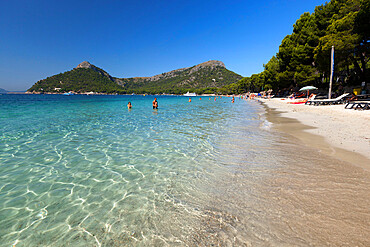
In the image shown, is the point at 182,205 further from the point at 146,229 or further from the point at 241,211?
the point at 241,211

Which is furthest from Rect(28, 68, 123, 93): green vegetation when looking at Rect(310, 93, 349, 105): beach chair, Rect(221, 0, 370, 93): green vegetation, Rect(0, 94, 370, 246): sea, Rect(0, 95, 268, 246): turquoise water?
Rect(0, 94, 370, 246): sea

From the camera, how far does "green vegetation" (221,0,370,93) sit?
2109 centimetres

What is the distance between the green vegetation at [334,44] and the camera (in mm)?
21094

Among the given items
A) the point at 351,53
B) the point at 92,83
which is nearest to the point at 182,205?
the point at 351,53

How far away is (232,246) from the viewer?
2.40 metres

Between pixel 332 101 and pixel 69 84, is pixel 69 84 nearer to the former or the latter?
pixel 69 84

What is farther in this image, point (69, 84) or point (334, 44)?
point (69, 84)

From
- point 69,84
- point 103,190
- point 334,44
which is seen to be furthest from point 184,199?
point 69,84

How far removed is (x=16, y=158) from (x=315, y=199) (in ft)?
29.7

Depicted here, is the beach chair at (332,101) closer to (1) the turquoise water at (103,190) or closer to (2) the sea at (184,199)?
(2) the sea at (184,199)

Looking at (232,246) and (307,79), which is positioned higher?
(307,79)

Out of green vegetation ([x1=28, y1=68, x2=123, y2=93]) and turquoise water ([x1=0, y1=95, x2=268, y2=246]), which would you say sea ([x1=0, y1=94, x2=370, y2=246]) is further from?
green vegetation ([x1=28, y1=68, x2=123, y2=93])

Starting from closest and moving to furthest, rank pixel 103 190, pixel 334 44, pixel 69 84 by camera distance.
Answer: pixel 103 190 < pixel 334 44 < pixel 69 84

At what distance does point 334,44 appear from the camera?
72.5 feet
